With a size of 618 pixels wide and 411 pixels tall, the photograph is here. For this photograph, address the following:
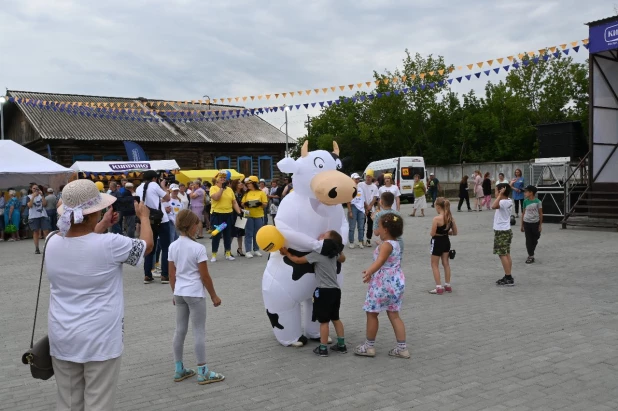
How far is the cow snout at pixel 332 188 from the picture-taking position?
559cm

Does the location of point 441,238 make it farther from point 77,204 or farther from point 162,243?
point 77,204

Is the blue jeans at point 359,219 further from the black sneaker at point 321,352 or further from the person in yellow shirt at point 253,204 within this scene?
the black sneaker at point 321,352

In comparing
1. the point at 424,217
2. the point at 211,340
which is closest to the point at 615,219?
the point at 424,217

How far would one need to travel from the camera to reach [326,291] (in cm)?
543

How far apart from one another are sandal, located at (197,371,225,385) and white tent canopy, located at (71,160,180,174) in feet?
69.3

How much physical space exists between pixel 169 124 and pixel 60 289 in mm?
32486

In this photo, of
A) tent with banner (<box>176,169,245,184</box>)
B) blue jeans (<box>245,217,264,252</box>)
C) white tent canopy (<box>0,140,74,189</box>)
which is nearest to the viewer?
blue jeans (<box>245,217,264,252</box>)

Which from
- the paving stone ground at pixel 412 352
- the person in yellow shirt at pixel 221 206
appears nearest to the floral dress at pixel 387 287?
the paving stone ground at pixel 412 352

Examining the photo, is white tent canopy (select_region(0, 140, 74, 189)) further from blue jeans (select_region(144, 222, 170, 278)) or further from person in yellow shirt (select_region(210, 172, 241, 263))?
blue jeans (select_region(144, 222, 170, 278))

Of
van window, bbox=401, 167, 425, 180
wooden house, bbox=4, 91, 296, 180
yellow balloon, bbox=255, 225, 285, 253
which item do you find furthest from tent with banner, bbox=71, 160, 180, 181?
yellow balloon, bbox=255, 225, 285, 253

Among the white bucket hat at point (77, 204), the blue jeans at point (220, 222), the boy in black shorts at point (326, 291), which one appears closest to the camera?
the white bucket hat at point (77, 204)

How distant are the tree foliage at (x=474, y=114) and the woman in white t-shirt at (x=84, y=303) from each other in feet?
121

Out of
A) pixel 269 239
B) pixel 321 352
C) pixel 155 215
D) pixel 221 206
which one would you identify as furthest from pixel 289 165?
pixel 221 206

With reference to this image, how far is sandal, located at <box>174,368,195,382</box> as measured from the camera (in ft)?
16.0
